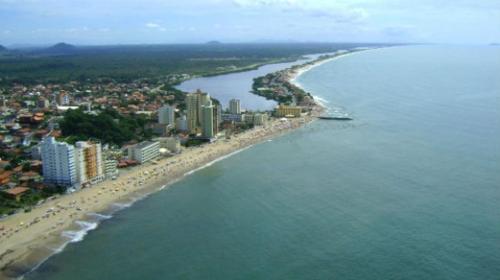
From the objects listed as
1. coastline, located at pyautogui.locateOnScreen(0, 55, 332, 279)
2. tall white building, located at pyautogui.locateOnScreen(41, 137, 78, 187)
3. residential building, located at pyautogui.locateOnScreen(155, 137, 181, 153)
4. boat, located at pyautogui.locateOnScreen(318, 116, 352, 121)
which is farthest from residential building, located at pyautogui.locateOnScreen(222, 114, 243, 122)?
tall white building, located at pyautogui.locateOnScreen(41, 137, 78, 187)

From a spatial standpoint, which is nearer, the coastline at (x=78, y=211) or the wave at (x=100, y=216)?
the coastline at (x=78, y=211)

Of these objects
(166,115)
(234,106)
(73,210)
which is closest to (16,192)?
(73,210)

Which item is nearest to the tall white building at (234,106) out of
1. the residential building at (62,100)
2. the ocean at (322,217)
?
the ocean at (322,217)

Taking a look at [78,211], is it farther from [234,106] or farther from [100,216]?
[234,106]

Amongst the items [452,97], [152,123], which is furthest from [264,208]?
[452,97]

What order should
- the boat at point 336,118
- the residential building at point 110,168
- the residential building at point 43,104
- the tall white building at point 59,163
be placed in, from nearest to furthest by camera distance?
the tall white building at point 59,163 → the residential building at point 110,168 → the boat at point 336,118 → the residential building at point 43,104

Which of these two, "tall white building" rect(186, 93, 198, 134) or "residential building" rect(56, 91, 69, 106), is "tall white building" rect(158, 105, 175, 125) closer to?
"tall white building" rect(186, 93, 198, 134)

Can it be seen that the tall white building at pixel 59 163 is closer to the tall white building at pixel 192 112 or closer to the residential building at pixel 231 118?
the tall white building at pixel 192 112
